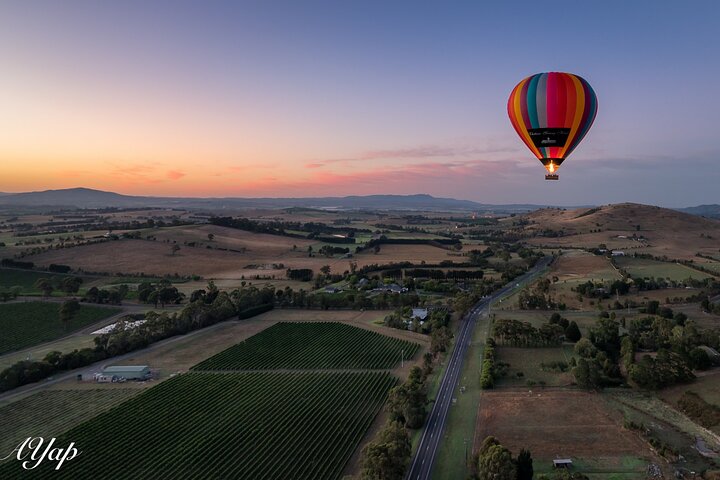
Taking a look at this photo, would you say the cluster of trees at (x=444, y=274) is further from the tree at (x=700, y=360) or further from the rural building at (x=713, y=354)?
the tree at (x=700, y=360)

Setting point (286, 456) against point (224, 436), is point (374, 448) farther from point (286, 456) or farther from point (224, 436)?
point (224, 436)

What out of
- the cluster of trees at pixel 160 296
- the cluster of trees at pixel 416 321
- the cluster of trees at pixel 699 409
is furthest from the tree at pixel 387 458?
the cluster of trees at pixel 160 296

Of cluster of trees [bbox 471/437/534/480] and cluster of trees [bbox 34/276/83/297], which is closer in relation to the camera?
cluster of trees [bbox 471/437/534/480]

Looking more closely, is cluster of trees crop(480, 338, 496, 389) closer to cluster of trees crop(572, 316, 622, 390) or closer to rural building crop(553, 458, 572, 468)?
cluster of trees crop(572, 316, 622, 390)

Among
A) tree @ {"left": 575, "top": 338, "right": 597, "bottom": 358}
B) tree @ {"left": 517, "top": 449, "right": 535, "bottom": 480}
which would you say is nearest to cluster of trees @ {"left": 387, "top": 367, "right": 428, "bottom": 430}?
tree @ {"left": 517, "top": 449, "right": 535, "bottom": 480}

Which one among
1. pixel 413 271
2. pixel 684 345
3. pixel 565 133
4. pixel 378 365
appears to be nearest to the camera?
pixel 565 133

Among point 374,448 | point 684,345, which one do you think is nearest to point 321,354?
point 374,448

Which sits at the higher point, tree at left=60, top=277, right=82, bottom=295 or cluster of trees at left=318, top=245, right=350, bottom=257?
cluster of trees at left=318, top=245, right=350, bottom=257
